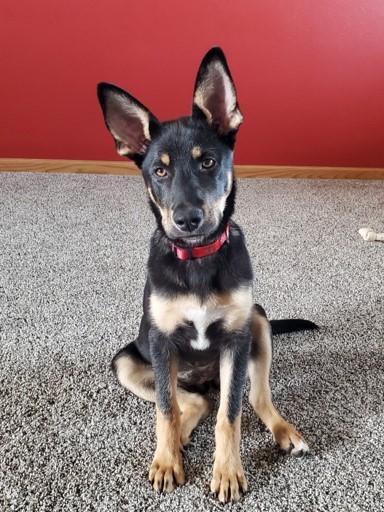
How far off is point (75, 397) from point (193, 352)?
17.7 inches

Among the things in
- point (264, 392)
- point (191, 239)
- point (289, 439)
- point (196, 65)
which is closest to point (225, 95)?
point (191, 239)

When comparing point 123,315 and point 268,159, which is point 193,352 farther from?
point 268,159

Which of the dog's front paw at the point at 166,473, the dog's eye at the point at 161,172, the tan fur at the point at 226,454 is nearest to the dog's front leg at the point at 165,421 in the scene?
the dog's front paw at the point at 166,473

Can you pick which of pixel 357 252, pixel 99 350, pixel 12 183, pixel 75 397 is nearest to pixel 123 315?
pixel 99 350

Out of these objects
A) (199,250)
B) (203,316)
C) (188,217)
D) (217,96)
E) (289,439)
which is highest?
(217,96)

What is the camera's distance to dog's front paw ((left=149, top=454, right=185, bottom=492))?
122 cm

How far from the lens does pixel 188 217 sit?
3.82ft

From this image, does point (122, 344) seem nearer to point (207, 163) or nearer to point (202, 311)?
point (202, 311)

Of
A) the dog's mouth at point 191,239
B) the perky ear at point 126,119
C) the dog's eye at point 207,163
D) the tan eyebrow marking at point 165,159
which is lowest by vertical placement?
the dog's mouth at point 191,239

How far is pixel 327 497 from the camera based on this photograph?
1.20 metres

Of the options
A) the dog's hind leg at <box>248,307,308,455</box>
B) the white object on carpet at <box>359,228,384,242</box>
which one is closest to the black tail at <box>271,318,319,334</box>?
the dog's hind leg at <box>248,307,308,455</box>

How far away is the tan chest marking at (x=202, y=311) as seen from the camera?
4.13ft

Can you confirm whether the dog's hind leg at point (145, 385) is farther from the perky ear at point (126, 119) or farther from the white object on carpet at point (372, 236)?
the white object on carpet at point (372, 236)

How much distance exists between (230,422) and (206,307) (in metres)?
0.31
